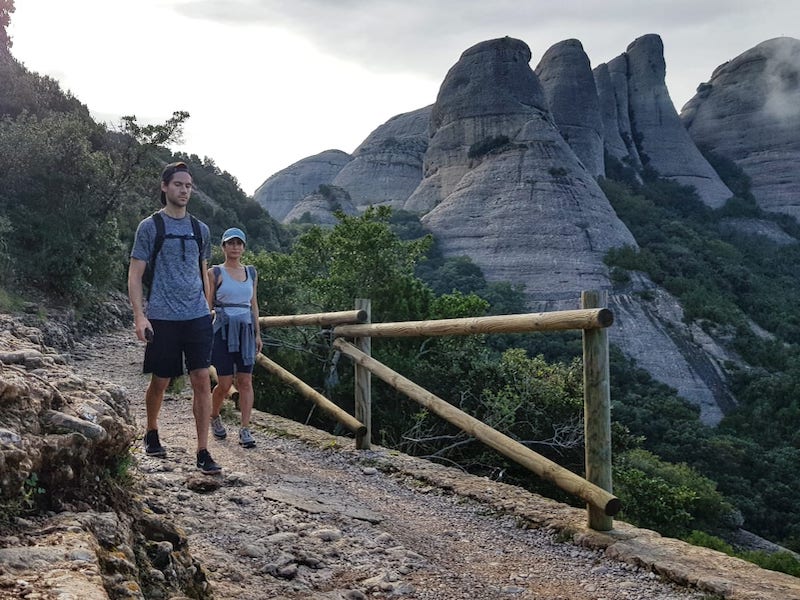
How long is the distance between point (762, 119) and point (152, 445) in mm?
82245

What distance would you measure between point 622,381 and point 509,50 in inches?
1539

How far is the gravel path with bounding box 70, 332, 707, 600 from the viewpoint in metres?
2.72

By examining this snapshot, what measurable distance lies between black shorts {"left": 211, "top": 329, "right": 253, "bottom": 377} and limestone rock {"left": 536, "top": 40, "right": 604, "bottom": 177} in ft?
199

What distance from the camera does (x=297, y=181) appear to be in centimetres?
9775

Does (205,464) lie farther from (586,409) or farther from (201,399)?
(586,409)

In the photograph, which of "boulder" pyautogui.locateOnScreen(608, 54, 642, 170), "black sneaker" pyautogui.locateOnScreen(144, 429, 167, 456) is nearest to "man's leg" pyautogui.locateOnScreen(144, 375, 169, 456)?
"black sneaker" pyautogui.locateOnScreen(144, 429, 167, 456)

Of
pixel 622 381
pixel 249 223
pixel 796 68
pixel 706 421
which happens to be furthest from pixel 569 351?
pixel 796 68

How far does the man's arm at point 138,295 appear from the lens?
3.50 metres

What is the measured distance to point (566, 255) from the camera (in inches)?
1788

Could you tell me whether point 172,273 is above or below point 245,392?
above

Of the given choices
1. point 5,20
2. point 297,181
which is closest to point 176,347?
point 5,20

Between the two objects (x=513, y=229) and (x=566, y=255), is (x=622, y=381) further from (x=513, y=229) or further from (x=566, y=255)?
(x=513, y=229)

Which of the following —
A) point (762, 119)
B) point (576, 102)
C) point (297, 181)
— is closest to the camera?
point (576, 102)

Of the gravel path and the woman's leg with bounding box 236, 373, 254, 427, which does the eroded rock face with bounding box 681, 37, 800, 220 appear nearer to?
the woman's leg with bounding box 236, 373, 254, 427
